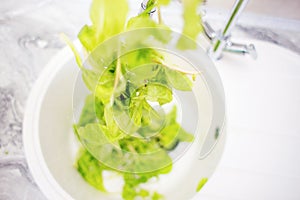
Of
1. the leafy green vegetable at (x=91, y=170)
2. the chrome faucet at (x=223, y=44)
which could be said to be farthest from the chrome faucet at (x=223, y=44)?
the leafy green vegetable at (x=91, y=170)

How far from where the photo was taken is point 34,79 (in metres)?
0.51

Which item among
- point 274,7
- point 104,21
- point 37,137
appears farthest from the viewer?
point 274,7

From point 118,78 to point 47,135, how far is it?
0.21 meters

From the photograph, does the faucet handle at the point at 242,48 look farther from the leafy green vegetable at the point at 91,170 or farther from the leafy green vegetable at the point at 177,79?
the leafy green vegetable at the point at 91,170

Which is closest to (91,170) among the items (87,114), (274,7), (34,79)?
(87,114)

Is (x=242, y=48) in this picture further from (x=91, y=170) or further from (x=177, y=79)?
(x=91, y=170)

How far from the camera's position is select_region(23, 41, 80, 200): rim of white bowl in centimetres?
39

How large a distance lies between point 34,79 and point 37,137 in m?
0.14

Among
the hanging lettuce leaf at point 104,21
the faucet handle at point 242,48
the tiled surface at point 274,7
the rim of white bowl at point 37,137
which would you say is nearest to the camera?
the hanging lettuce leaf at point 104,21

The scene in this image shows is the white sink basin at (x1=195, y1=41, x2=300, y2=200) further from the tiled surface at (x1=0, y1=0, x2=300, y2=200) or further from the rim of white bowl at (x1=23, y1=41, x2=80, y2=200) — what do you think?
the rim of white bowl at (x1=23, y1=41, x2=80, y2=200)

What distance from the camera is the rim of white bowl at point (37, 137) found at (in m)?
0.39

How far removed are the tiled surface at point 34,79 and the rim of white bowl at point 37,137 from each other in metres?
0.06

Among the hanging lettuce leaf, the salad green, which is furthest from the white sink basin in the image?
the hanging lettuce leaf

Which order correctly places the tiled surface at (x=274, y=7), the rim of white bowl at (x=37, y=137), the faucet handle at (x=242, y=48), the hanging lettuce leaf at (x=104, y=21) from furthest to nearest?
the tiled surface at (x=274, y=7) < the faucet handle at (x=242, y=48) < the rim of white bowl at (x=37, y=137) < the hanging lettuce leaf at (x=104, y=21)
